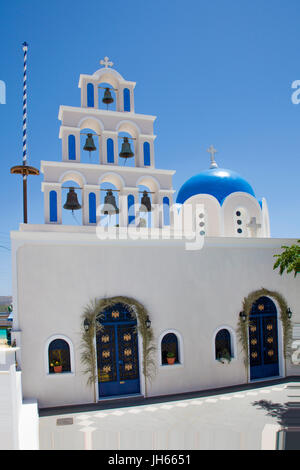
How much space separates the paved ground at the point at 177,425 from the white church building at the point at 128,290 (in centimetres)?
98

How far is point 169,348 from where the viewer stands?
466 inches

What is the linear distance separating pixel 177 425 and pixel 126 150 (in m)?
8.09

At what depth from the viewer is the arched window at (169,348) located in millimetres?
11704

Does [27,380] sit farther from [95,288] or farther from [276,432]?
[276,432]

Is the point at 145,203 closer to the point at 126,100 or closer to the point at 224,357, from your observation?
the point at 126,100

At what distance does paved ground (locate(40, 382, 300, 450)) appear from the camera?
8.18m

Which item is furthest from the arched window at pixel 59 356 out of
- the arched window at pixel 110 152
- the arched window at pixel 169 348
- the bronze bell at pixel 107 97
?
the bronze bell at pixel 107 97

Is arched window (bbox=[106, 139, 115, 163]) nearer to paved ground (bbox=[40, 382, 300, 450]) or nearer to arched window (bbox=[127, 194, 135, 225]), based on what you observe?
arched window (bbox=[127, 194, 135, 225])

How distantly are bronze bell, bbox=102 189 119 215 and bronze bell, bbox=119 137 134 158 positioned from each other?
1368 millimetres

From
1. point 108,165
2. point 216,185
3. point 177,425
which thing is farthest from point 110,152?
point 177,425

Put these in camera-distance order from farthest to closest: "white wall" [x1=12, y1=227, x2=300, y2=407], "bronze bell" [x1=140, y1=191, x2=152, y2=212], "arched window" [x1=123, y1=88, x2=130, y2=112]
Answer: "arched window" [x1=123, y1=88, x2=130, y2=112] < "bronze bell" [x1=140, y1=191, x2=152, y2=212] < "white wall" [x1=12, y1=227, x2=300, y2=407]

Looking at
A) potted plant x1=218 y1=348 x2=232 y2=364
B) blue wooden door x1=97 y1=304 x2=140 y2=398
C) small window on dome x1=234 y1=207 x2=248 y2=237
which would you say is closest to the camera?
blue wooden door x1=97 y1=304 x2=140 y2=398

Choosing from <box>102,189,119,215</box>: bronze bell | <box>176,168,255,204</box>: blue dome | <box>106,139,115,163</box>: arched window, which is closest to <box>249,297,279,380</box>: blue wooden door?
<box>176,168,255,204</box>: blue dome
